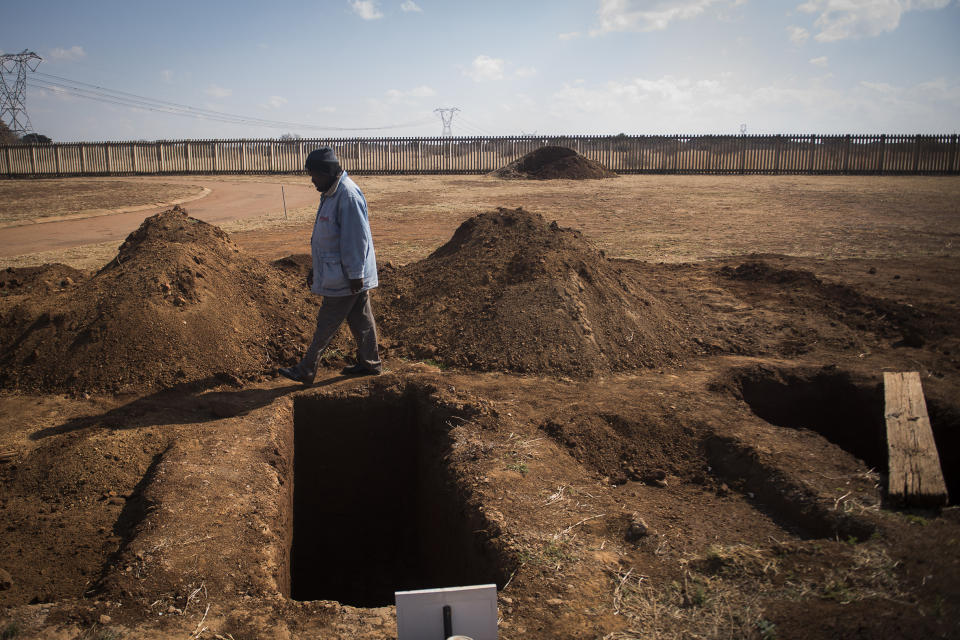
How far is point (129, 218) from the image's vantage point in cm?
1580

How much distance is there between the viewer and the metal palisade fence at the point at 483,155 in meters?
28.7

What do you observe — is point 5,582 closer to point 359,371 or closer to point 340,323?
point 340,323

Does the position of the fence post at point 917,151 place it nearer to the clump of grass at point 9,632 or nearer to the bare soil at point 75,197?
the bare soil at point 75,197

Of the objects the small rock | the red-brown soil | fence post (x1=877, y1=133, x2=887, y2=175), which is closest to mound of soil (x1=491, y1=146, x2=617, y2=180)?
fence post (x1=877, y1=133, x2=887, y2=175)

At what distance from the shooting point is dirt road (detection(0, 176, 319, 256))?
1241 cm

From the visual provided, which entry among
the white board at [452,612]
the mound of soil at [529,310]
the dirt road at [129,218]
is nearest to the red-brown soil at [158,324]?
the mound of soil at [529,310]

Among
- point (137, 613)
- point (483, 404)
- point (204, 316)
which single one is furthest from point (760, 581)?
point (204, 316)

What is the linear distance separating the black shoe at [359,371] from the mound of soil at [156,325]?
2.18 feet

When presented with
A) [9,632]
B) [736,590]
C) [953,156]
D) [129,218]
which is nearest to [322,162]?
[9,632]

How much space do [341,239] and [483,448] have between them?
1.89m

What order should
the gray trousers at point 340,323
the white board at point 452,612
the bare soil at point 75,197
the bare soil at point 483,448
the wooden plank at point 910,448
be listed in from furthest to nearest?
the bare soil at point 75,197
the gray trousers at point 340,323
the wooden plank at point 910,448
the bare soil at point 483,448
the white board at point 452,612

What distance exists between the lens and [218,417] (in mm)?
4719

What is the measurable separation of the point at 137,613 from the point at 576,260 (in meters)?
4.94

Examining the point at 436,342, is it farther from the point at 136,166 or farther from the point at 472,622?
the point at 136,166
